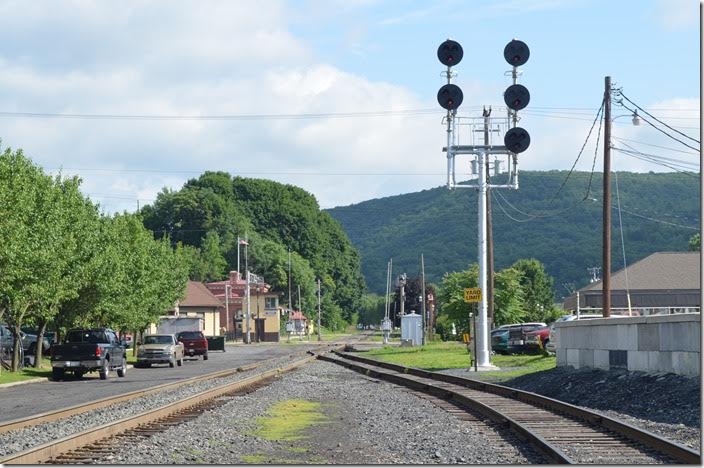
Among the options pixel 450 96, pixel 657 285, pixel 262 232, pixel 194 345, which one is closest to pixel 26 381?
pixel 450 96

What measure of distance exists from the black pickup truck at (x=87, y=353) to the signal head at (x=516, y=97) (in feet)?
54.7

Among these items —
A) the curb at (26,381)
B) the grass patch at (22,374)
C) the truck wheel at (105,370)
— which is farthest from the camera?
the truck wheel at (105,370)

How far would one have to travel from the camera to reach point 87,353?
4012 centimetres

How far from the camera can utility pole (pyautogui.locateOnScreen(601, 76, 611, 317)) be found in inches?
1535

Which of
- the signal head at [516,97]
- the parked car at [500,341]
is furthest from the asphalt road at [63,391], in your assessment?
the parked car at [500,341]

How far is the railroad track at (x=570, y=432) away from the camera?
1375cm

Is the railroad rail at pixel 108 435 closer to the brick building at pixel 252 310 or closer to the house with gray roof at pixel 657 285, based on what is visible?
the house with gray roof at pixel 657 285

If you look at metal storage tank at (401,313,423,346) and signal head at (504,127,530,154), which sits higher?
signal head at (504,127,530,154)

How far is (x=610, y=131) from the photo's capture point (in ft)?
133

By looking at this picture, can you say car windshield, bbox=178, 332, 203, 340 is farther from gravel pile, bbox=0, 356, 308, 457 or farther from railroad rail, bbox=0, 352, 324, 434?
gravel pile, bbox=0, 356, 308, 457

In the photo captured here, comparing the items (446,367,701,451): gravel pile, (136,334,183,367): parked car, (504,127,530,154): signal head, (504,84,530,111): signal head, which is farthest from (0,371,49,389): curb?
(504,84,530,111): signal head

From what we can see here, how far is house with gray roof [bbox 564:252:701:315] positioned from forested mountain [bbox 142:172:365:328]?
207 feet

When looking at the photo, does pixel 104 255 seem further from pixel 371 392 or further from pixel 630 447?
pixel 630 447

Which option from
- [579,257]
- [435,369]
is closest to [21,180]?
[435,369]
